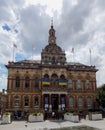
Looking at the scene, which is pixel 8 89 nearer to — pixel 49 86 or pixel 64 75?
pixel 49 86

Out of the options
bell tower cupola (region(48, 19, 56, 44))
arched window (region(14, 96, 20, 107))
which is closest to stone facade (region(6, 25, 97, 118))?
arched window (region(14, 96, 20, 107))

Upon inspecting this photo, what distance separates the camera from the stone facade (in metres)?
42.2

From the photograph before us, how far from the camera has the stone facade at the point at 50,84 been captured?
42219mm

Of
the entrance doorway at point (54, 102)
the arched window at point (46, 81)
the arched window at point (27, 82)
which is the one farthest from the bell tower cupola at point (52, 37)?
the entrance doorway at point (54, 102)

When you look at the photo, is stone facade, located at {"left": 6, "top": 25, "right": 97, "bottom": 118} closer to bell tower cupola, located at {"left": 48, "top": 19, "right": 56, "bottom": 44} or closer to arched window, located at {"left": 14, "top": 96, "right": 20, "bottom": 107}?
arched window, located at {"left": 14, "top": 96, "right": 20, "bottom": 107}

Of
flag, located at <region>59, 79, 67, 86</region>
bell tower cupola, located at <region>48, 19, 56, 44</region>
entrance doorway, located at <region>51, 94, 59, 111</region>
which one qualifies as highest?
bell tower cupola, located at <region>48, 19, 56, 44</region>

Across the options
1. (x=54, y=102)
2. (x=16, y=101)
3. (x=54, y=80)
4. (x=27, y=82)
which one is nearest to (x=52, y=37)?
(x=54, y=80)

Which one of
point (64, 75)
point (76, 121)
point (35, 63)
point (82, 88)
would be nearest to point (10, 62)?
point (35, 63)

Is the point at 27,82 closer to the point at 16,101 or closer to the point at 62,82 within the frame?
the point at 16,101

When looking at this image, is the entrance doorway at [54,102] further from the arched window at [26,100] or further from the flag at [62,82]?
the arched window at [26,100]

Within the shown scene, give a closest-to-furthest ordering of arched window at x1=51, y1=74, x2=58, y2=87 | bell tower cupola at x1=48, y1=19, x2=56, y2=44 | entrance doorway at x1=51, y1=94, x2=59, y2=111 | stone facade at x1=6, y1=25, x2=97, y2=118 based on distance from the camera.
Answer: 1. stone facade at x1=6, y1=25, x2=97, y2=118
2. entrance doorway at x1=51, y1=94, x2=59, y2=111
3. arched window at x1=51, y1=74, x2=58, y2=87
4. bell tower cupola at x1=48, y1=19, x2=56, y2=44

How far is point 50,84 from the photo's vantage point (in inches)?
1715

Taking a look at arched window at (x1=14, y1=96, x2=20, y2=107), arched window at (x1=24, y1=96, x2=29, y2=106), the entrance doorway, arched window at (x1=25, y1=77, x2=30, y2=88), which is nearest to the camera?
arched window at (x1=14, y1=96, x2=20, y2=107)

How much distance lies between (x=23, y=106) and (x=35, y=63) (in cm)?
1070
